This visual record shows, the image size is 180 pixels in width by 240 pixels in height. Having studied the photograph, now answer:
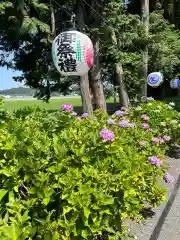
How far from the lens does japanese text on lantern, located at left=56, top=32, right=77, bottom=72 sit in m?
5.85

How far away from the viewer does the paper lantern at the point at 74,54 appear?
5.83 meters

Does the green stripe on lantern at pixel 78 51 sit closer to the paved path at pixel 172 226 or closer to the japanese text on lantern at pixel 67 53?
the japanese text on lantern at pixel 67 53

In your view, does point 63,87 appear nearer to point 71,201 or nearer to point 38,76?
point 38,76

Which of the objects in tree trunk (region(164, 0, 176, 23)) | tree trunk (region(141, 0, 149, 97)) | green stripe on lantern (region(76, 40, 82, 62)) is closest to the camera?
green stripe on lantern (region(76, 40, 82, 62))

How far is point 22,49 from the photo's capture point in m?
13.7

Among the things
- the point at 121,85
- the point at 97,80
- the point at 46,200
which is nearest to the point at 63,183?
the point at 46,200

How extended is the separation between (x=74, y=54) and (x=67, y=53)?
0.13 metres

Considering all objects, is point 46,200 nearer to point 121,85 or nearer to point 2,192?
point 2,192

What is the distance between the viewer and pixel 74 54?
5828mm

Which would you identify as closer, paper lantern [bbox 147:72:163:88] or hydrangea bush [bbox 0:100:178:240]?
hydrangea bush [bbox 0:100:178:240]

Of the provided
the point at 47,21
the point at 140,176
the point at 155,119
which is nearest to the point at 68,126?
the point at 140,176

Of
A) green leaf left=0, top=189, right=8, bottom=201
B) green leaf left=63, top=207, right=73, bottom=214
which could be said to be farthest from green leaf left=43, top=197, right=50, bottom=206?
green leaf left=0, top=189, right=8, bottom=201

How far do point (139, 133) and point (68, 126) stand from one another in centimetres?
136

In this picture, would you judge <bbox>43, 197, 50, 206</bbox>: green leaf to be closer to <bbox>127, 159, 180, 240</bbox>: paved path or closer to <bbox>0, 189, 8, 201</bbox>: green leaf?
<bbox>0, 189, 8, 201</bbox>: green leaf
